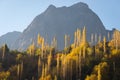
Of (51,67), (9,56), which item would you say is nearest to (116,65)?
(51,67)

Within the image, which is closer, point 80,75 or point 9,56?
point 80,75

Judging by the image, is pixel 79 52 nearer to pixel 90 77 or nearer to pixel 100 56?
pixel 100 56

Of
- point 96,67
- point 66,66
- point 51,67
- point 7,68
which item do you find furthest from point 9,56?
point 96,67

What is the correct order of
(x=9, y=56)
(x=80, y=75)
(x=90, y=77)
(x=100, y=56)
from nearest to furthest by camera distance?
(x=90, y=77) → (x=80, y=75) → (x=100, y=56) → (x=9, y=56)

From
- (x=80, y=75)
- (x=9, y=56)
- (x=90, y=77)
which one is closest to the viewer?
(x=90, y=77)

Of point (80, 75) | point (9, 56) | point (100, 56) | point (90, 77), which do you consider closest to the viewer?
point (90, 77)

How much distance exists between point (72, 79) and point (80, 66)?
4742 mm

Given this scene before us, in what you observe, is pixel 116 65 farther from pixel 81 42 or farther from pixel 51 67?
pixel 81 42

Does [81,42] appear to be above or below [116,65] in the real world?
above

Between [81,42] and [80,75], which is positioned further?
[81,42]

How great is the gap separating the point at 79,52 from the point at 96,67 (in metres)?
15.2

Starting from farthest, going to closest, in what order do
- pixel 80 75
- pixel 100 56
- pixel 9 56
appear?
pixel 9 56
pixel 100 56
pixel 80 75

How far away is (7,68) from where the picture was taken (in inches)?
4328

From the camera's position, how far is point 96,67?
9456 centimetres
